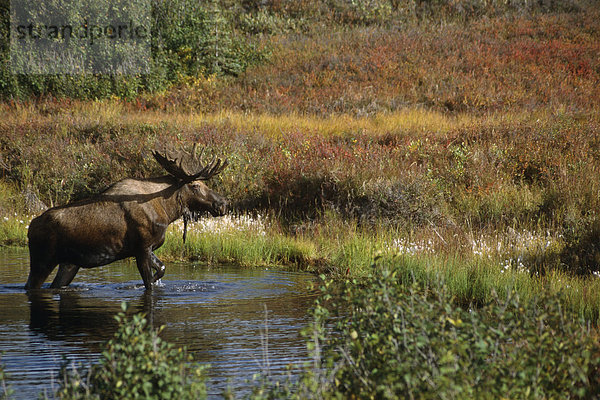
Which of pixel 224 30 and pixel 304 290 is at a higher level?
pixel 224 30

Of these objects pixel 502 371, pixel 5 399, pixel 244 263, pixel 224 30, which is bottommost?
pixel 244 263

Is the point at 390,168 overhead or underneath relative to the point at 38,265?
overhead

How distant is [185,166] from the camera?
9.85 meters

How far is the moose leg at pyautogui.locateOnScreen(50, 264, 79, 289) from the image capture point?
9.62 meters

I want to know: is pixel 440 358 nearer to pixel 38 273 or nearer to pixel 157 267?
pixel 157 267

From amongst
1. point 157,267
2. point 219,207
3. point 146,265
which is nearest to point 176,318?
point 146,265

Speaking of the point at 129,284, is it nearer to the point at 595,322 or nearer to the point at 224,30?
the point at 595,322

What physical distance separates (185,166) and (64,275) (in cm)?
205

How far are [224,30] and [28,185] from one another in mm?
18583

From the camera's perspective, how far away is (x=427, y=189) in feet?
47.3

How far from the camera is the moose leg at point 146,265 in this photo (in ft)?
30.7

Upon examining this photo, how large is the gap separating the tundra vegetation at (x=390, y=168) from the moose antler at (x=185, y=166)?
2.38m

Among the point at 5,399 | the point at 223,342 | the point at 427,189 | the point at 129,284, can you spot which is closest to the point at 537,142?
the point at 427,189

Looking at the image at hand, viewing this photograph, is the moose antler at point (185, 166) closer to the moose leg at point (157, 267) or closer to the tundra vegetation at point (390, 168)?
the moose leg at point (157, 267)
